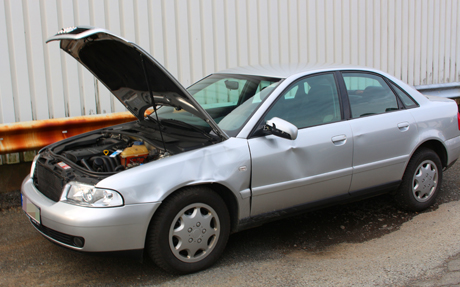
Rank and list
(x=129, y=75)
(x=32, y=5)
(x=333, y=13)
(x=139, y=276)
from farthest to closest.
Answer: (x=333, y=13), (x=32, y=5), (x=129, y=75), (x=139, y=276)

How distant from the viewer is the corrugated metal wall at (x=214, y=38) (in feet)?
17.8

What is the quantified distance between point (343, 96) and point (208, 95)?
1.28 m

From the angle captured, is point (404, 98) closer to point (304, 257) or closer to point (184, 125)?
point (304, 257)

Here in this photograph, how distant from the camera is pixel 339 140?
4.00 metres

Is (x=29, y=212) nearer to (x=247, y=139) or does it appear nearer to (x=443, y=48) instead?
(x=247, y=139)

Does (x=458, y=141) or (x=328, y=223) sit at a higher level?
(x=458, y=141)

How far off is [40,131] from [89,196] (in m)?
2.68

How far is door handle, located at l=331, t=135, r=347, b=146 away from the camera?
3969 mm

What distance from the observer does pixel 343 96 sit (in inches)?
165

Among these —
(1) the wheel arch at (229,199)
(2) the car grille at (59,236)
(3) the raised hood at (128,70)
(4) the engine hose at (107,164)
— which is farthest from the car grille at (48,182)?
(1) the wheel arch at (229,199)

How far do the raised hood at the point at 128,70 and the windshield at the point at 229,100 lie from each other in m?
0.20

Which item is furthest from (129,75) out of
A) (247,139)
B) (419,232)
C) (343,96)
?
(419,232)

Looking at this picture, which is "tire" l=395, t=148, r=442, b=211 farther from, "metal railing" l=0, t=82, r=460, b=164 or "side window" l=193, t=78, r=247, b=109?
"metal railing" l=0, t=82, r=460, b=164

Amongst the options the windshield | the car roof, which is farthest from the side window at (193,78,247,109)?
the car roof
